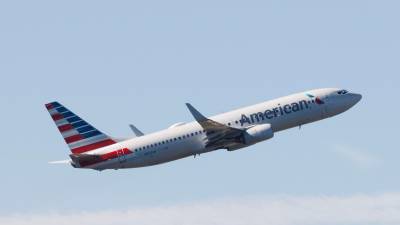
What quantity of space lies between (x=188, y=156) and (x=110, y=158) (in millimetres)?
9889

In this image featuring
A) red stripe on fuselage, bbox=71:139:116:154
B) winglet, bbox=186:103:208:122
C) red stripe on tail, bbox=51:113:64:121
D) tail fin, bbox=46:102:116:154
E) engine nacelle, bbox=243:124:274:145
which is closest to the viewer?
winglet, bbox=186:103:208:122

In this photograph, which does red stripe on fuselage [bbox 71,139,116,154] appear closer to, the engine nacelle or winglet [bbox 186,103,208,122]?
winglet [bbox 186,103,208,122]

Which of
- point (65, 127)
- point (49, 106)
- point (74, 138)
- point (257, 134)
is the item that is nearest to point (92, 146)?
point (74, 138)

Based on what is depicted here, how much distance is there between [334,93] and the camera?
11075 cm

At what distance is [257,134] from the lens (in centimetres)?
10306

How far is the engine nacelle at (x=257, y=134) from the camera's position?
103062 millimetres

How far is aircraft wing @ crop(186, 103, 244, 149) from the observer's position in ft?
330

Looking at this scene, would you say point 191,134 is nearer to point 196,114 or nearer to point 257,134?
point 196,114

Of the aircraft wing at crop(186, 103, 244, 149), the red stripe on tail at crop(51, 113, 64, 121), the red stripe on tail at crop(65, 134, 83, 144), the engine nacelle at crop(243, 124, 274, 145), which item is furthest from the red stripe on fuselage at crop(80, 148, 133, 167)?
the engine nacelle at crop(243, 124, 274, 145)

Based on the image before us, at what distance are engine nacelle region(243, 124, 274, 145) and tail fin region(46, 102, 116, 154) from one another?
58.1 feet

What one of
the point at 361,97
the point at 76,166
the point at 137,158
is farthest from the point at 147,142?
the point at 361,97

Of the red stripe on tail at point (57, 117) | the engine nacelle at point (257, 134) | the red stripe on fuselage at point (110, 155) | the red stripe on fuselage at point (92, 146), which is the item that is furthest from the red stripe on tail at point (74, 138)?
the engine nacelle at point (257, 134)

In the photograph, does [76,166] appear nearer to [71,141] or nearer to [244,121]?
[71,141]

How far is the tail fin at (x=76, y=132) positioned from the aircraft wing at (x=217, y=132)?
1332cm
